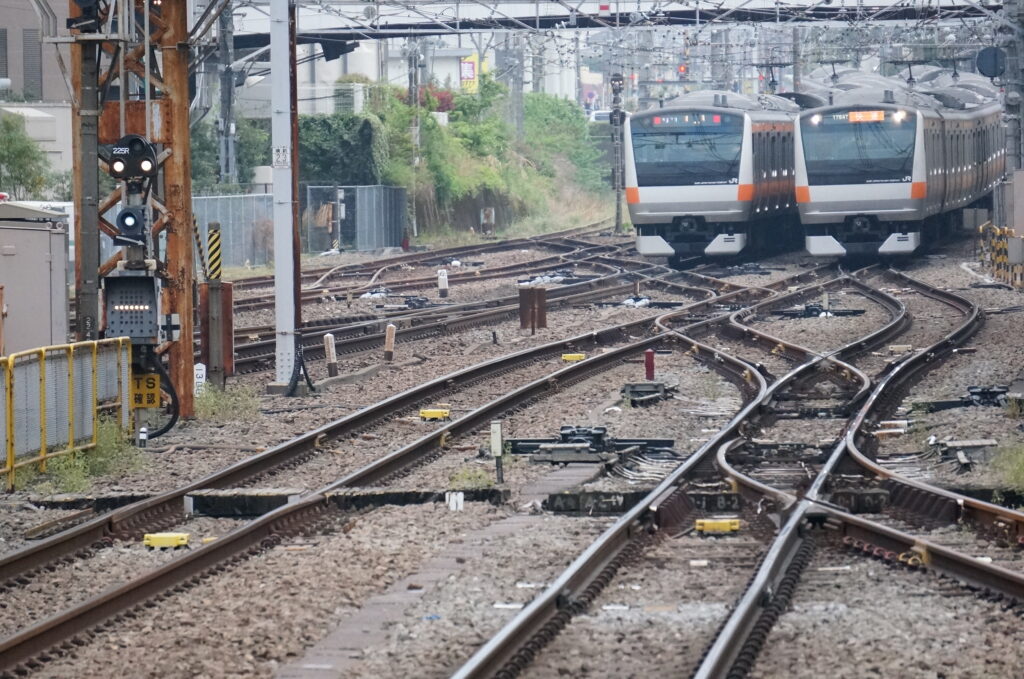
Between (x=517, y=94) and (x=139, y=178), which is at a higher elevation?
(x=517, y=94)

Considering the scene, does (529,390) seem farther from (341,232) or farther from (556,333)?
(341,232)

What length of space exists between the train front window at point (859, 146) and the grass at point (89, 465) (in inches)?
853

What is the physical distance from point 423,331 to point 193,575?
1474 cm

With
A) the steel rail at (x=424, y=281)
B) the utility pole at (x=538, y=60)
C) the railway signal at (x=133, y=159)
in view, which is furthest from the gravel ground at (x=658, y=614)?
the utility pole at (x=538, y=60)

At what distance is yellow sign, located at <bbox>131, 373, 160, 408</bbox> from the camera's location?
14398mm

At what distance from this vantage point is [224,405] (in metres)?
16.2

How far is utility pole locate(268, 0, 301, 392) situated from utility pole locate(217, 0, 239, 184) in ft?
71.9

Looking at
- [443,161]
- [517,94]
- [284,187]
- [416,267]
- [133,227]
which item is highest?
[517,94]

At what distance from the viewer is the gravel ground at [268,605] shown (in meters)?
7.18

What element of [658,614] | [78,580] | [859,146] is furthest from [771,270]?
[658,614]

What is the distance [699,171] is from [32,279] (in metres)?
19.7

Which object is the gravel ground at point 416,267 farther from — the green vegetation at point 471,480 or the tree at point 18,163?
the green vegetation at point 471,480

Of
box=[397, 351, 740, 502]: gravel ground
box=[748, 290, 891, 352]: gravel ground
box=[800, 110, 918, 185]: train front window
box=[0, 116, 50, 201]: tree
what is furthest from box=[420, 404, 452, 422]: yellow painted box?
box=[0, 116, 50, 201]: tree

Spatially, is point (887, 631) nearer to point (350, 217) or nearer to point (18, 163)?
point (18, 163)
